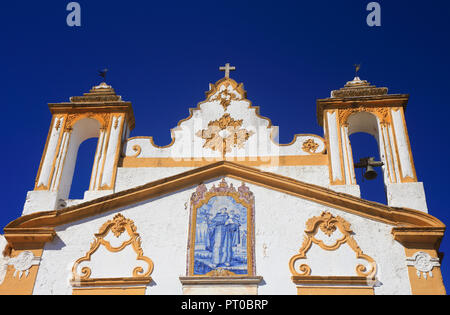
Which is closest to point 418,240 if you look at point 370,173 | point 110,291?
point 370,173

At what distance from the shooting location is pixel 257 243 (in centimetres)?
1127

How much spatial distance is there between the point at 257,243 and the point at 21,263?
456cm

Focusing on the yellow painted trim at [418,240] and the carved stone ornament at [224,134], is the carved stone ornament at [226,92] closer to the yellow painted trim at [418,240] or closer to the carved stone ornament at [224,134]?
the carved stone ornament at [224,134]

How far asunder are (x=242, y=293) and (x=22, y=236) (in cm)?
449

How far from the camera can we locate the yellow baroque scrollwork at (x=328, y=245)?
10891 millimetres

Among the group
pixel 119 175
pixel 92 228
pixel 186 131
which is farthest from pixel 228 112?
pixel 92 228

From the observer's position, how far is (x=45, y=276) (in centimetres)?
1117

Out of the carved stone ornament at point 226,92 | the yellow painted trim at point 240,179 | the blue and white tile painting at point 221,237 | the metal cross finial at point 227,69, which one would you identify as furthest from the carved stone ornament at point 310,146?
the metal cross finial at point 227,69

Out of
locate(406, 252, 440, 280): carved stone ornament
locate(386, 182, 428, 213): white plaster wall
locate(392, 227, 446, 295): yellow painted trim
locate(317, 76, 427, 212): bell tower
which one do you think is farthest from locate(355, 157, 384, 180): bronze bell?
locate(406, 252, 440, 280): carved stone ornament

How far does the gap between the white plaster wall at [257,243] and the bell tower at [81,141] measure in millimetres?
989

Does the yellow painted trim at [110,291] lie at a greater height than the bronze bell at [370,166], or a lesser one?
lesser

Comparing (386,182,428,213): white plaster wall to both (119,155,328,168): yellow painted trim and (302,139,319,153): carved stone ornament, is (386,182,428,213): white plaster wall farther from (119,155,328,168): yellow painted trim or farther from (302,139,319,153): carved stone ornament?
(302,139,319,153): carved stone ornament
